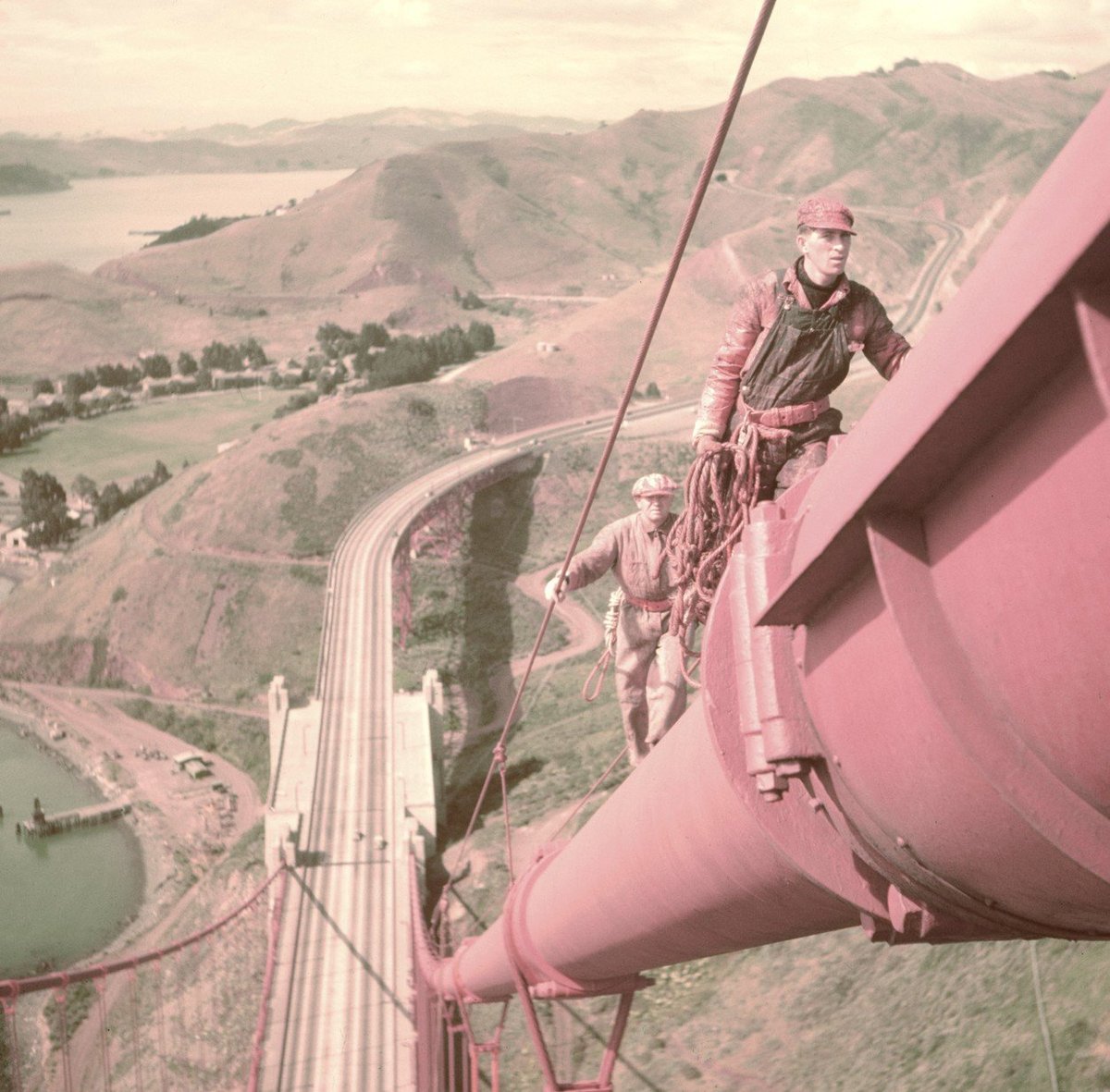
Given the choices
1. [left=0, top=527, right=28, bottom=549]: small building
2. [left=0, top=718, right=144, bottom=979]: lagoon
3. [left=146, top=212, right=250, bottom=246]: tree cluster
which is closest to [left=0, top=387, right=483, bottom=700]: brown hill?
[left=0, top=527, right=28, bottom=549]: small building

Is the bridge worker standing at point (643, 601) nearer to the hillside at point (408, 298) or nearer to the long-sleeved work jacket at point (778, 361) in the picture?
the long-sleeved work jacket at point (778, 361)

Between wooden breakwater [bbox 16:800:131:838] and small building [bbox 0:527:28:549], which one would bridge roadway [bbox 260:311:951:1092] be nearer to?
wooden breakwater [bbox 16:800:131:838]

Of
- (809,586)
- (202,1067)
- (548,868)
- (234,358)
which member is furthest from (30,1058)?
(234,358)

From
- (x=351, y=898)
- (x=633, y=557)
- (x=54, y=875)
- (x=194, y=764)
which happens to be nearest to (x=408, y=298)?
(x=194, y=764)

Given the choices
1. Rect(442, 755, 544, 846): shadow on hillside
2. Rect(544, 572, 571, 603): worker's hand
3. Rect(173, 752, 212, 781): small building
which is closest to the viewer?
Rect(544, 572, 571, 603): worker's hand

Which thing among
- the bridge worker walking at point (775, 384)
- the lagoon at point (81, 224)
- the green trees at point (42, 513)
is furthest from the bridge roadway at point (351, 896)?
the lagoon at point (81, 224)

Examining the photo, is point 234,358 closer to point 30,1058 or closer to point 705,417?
point 30,1058
